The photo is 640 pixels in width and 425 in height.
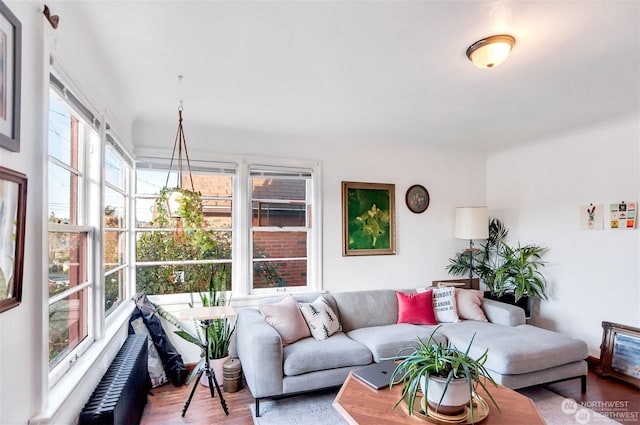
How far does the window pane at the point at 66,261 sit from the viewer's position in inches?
64.3

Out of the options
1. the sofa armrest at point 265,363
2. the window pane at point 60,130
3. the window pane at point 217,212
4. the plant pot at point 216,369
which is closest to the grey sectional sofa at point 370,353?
the sofa armrest at point 265,363

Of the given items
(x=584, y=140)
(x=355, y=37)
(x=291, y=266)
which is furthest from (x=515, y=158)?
(x=355, y=37)

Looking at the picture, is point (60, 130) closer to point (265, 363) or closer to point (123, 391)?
point (123, 391)

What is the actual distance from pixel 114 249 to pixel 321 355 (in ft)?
5.93

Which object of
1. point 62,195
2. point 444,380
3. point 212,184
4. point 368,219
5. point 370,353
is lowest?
point 370,353

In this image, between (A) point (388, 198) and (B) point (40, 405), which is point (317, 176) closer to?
(A) point (388, 198)

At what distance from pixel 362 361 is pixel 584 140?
3.14 m

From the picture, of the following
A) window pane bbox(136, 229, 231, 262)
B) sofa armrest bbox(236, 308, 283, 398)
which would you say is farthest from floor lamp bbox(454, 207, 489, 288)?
window pane bbox(136, 229, 231, 262)

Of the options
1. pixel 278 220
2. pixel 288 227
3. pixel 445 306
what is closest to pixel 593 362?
pixel 445 306

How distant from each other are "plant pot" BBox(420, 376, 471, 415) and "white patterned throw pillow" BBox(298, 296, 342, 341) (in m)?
1.59

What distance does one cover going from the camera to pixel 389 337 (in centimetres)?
305

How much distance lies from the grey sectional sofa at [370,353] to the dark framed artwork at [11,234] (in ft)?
5.75

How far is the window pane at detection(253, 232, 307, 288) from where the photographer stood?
151 inches

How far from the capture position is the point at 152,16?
173cm
